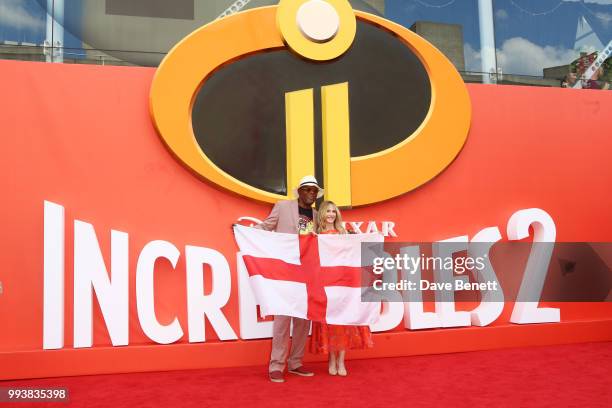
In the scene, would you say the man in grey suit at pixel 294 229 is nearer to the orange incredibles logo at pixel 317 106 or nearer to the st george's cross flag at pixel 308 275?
the st george's cross flag at pixel 308 275

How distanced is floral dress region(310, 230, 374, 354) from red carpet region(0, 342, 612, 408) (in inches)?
6.9

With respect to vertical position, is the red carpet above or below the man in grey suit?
below

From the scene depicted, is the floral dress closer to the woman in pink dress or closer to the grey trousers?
the woman in pink dress

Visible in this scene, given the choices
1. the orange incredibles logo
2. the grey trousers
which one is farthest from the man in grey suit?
the orange incredibles logo

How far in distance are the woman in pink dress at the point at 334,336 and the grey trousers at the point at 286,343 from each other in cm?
11

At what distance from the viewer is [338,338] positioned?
11.9 feet

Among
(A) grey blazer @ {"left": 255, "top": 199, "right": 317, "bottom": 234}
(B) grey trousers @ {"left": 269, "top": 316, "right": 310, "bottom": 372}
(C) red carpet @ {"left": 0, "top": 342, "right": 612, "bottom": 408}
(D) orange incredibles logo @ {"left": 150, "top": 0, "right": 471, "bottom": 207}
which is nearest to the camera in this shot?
(C) red carpet @ {"left": 0, "top": 342, "right": 612, "bottom": 408}

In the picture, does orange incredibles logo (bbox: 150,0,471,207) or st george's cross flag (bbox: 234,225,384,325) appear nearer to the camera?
st george's cross flag (bbox: 234,225,384,325)

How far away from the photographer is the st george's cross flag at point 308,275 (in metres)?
3.54

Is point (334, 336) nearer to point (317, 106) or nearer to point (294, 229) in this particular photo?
point (294, 229)

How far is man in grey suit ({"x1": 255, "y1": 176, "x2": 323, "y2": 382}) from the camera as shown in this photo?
3.52 metres

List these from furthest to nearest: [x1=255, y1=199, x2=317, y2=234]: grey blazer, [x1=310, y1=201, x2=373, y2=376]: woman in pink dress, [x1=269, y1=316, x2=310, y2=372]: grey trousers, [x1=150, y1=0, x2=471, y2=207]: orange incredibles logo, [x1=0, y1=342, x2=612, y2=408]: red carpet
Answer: [x1=150, y1=0, x2=471, y2=207]: orange incredibles logo < [x1=255, y1=199, x2=317, y2=234]: grey blazer < [x1=310, y1=201, x2=373, y2=376]: woman in pink dress < [x1=269, y1=316, x2=310, y2=372]: grey trousers < [x1=0, y1=342, x2=612, y2=408]: red carpet

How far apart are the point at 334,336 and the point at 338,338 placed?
30 mm

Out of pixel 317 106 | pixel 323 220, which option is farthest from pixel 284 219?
pixel 317 106
